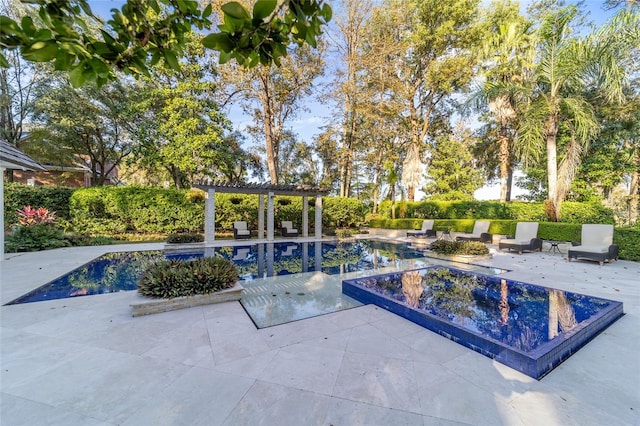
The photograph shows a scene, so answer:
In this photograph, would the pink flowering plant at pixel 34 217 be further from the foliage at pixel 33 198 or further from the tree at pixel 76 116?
the tree at pixel 76 116

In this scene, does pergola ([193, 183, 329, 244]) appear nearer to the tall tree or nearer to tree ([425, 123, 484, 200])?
the tall tree

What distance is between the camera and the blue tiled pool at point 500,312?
3238 mm

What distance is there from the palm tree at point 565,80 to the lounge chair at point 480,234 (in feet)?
8.35

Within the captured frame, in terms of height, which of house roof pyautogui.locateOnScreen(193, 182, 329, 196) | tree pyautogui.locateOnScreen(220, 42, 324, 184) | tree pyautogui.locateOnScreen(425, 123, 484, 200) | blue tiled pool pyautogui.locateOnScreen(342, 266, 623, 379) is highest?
tree pyautogui.locateOnScreen(220, 42, 324, 184)

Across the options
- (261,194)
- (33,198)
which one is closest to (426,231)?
→ (261,194)

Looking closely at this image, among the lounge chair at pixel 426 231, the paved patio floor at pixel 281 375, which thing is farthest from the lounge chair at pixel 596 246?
the lounge chair at pixel 426 231

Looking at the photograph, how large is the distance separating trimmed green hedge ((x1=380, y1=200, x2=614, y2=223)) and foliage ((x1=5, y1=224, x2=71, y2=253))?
17.9m

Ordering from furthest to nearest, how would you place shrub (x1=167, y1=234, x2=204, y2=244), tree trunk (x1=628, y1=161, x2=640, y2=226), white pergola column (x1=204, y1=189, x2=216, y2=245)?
tree trunk (x1=628, y1=161, x2=640, y2=226)
white pergola column (x1=204, y1=189, x2=216, y2=245)
shrub (x1=167, y1=234, x2=204, y2=244)

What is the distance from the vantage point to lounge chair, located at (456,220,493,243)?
12.1 metres

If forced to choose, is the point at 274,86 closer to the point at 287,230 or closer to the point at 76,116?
the point at 287,230

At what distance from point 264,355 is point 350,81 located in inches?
735

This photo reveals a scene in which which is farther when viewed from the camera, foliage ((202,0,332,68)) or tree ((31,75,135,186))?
tree ((31,75,135,186))

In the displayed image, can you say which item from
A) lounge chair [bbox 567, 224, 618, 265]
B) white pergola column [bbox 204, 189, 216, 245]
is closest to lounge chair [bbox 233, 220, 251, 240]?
white pergola column [bbox 204, 189, 216, 245]

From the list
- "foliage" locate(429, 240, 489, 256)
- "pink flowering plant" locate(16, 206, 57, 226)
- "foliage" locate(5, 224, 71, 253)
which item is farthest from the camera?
"pink flowering plant" locate(16, 206, 57, 226)
